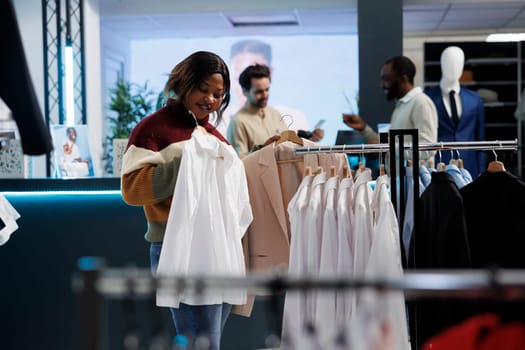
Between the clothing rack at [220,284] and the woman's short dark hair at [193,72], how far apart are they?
1515 mm

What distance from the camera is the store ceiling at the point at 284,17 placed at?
26.7 ft

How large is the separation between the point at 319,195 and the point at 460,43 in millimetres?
8550

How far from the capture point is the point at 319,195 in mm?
2311

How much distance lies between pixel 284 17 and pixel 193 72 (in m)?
6.94

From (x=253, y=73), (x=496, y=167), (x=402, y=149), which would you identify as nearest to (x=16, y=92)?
(x=402, y=149)

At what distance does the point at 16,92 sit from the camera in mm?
1169

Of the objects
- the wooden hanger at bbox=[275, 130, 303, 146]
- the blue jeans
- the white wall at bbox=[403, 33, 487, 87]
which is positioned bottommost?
the blue jeans

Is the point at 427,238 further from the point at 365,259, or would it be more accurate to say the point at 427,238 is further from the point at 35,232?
the point at 35,232

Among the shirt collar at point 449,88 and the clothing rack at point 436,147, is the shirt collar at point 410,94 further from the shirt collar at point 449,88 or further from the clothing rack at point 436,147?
the clothing rack at point 436,147

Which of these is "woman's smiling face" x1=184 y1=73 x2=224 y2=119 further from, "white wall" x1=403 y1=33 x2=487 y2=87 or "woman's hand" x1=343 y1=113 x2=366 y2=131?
"white wall" x1=403 y1=33 x2=487 y2=87

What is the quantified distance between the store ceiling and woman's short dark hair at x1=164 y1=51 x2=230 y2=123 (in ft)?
15.4

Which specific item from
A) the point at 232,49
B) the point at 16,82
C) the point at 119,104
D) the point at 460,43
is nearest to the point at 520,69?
the point at 460,43

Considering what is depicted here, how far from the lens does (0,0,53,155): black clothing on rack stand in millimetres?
1164

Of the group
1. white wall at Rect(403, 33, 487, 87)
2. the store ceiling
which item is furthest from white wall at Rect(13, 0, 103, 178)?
white wall at Rect(403, 33, 487, 87)
